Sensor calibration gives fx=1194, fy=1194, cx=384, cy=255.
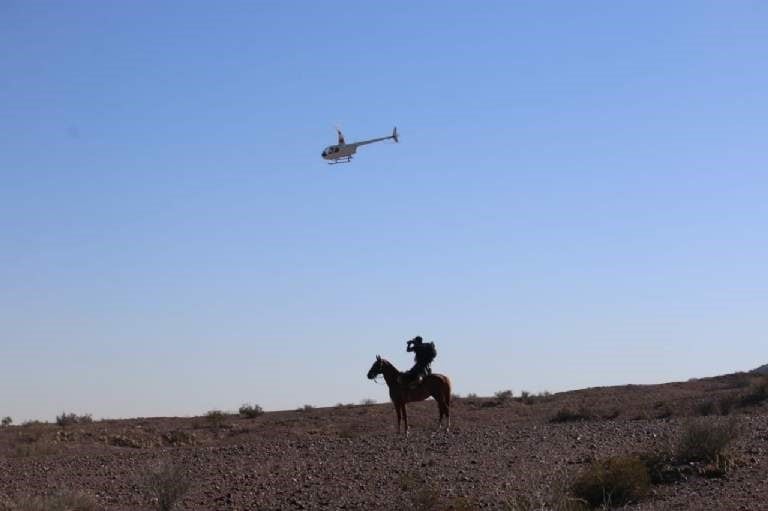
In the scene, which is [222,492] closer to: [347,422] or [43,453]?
[43,453]

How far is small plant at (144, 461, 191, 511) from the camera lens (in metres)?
21.8

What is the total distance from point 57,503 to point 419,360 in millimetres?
14476

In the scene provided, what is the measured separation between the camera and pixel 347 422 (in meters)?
45.2

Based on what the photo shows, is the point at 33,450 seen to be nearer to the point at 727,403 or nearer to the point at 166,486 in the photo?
the point at 166,486

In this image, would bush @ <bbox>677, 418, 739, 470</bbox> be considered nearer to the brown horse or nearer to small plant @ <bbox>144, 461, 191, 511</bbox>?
small plant @ <bbox>144, 461, 191, 511</bbox>

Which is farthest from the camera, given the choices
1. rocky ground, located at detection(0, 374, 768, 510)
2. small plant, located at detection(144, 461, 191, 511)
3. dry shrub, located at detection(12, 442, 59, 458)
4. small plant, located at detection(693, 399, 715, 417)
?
small plant, located at detection(693, 399, 715, 417)

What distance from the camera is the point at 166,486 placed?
21.8 metres

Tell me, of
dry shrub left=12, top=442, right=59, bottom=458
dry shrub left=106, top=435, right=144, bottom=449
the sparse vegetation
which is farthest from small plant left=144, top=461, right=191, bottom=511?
dry shrub left=106, top=435, right=144, bottom=449

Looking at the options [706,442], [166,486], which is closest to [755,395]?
[706,442]

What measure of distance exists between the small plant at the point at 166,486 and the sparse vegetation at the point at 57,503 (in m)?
1.07

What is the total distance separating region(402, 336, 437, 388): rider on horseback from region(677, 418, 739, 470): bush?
11305mm

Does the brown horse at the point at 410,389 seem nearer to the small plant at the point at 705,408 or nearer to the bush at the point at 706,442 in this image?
the small plant at the point at 705,408

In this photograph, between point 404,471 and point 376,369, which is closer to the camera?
point 404,471

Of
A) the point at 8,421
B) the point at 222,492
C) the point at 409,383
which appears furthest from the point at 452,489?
the point at 8,421
